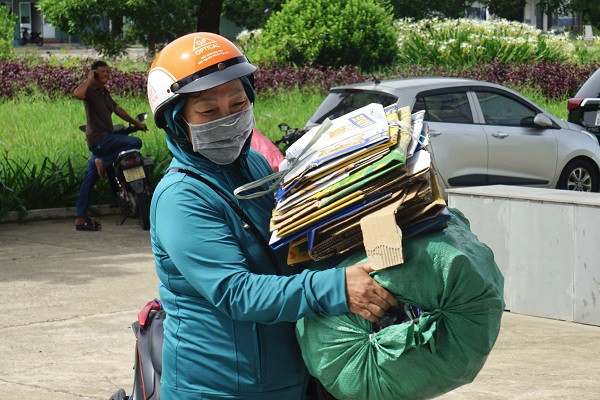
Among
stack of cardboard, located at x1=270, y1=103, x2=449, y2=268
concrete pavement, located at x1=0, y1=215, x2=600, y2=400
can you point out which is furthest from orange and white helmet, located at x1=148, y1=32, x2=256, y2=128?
concrete pavement, located at x1=0, y1=215, x2=600, y2=400

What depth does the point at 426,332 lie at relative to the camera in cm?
263

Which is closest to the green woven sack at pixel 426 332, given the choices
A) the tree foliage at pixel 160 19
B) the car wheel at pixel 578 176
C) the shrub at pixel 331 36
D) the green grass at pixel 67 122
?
the green grass at pixel 67 122

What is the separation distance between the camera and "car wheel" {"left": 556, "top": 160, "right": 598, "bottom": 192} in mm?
14469

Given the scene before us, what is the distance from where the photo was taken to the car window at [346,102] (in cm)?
1300

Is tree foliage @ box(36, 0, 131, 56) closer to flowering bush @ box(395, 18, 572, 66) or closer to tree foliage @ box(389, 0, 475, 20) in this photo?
flowering bush @ box(395, 18, 572, 66)

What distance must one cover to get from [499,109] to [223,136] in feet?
37.4

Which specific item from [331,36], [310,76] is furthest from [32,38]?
[310,76]

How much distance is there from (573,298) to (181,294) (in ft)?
17.7

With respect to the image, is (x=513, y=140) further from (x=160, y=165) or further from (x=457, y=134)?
(x=160, y=165)

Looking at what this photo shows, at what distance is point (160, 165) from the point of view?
1333 centimetres

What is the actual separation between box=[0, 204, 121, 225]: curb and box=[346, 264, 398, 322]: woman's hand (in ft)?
32.5

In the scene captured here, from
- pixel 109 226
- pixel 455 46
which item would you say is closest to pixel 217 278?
pixel 109 226

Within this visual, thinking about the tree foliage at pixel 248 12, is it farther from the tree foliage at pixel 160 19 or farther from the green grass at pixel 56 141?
the green grass at pixel 56 141

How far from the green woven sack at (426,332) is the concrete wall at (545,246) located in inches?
206
